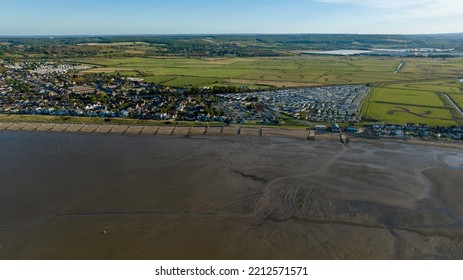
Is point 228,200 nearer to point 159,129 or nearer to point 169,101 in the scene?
point 159,129

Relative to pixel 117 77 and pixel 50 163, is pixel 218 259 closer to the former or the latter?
pixel 50 163

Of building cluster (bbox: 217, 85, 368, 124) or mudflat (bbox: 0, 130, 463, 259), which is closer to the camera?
mudflat (bbox: 0, 130, 463, 259)

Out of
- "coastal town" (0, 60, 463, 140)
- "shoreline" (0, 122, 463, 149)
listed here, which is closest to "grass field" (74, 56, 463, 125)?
"coastal town" (0, 60, 463, 140)

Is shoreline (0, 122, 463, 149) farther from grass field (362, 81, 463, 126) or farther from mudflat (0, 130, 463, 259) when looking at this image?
grass field (362, 81, 463, 126)

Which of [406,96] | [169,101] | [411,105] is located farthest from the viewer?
[406,96]

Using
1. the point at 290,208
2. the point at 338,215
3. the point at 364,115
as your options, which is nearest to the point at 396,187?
the point at 338,215

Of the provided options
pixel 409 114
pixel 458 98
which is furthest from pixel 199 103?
pixel 458 98

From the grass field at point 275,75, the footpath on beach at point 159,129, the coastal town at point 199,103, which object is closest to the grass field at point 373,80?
the grass field at point 275,75

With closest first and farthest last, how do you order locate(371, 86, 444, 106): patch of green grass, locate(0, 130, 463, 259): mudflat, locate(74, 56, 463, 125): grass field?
1. locate(0, 130, 463, 259): mudflat
2. locate(74, 56, 463, 125): grass field
3. locate(371, 86, 444, 106): patch of green grass
